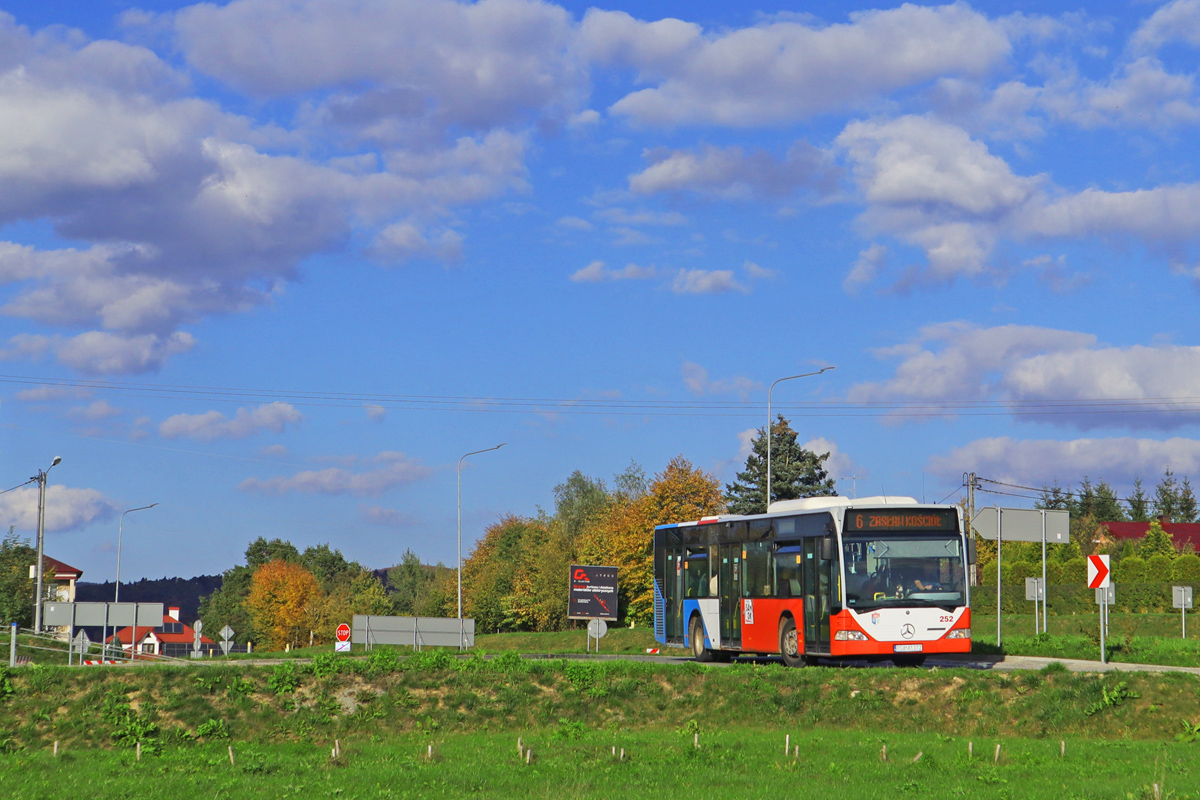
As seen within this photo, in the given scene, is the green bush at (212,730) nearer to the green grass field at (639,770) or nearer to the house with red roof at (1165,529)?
the green grass field at (639,770)

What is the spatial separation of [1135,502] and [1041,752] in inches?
4574

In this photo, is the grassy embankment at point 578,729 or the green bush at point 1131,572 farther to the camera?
the green bush at point 1131,572

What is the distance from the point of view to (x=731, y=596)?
29.5m

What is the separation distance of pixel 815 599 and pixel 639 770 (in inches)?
392

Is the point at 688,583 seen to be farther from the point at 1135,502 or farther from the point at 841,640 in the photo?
the point at 1135,502

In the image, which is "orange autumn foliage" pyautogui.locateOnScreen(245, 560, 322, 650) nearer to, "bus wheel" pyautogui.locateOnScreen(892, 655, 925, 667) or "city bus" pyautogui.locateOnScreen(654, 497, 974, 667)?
"city bus" pyautogui.locateOnScreen(654, 497, 974, 667)

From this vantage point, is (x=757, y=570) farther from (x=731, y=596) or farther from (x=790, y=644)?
(x=790, y=644)

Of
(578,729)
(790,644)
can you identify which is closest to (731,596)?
(790,644)

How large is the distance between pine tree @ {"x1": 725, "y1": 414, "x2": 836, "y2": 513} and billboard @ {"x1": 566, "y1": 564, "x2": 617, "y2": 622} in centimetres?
3413

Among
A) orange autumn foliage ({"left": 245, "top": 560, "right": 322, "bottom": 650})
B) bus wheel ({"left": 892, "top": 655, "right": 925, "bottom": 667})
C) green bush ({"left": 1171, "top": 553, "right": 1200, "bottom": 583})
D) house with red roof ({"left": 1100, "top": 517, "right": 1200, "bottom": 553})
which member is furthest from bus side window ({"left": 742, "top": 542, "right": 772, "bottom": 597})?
orange autumn foliage ({"left": 245, "top": 560, "right": 322, "bottom": 650})

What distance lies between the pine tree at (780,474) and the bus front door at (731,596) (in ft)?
165

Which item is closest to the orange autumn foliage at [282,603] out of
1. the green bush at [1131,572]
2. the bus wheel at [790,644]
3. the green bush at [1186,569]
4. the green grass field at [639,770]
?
the green bush at [1131,572]

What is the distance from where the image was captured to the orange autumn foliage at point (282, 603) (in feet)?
421

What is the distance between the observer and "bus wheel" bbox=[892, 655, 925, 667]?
25266mm
